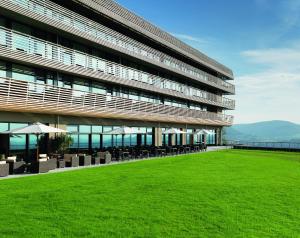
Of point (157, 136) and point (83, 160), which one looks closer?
point (83, 160)

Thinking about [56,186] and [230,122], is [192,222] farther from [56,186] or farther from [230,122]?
[230,122]

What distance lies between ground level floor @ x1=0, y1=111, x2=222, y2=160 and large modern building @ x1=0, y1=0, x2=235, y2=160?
0.22 feet

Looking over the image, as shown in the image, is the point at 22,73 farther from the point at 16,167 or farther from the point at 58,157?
the point at 16,167

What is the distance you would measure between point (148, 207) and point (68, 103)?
1601cm

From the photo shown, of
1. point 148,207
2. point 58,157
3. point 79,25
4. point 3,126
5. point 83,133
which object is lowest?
point 148,207

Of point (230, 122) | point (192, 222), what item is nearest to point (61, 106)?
point (192, 222)

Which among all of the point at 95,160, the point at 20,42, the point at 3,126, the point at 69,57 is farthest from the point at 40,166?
the point at 69,57

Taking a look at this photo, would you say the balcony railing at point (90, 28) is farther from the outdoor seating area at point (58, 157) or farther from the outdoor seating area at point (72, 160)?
the outdoor seating area at point (72, 160)

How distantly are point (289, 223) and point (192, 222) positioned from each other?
2.67 m

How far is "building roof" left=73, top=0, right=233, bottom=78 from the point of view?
99.6 ft

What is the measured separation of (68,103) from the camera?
25.3 metres

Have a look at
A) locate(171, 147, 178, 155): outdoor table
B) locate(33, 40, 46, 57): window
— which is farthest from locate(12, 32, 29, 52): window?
locate(171, 147, 178, 155): outdoor table

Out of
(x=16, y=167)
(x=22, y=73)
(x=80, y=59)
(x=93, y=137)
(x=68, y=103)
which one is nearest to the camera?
(x=16, y=167)

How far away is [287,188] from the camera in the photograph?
47.9 feet
